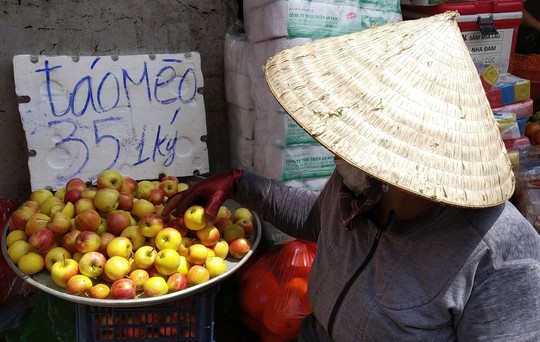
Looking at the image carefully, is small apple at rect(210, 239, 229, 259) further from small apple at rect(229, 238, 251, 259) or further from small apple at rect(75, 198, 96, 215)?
small apple at rect(75, 198, 96, 215)

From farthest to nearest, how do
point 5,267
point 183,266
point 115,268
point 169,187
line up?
point 5,267 < point 169,187 < point 183,266 < point 115,268

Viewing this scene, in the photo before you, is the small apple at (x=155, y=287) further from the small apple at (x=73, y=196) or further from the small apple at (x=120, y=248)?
the small apple at (x=73, y=196)

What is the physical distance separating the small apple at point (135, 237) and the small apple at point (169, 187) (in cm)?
30

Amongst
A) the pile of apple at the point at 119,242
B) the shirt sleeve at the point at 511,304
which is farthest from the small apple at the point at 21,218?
the shirt sleeve at the point at 511,304

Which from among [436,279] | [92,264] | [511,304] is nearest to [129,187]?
[92,264]

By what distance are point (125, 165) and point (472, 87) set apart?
71.5 inches

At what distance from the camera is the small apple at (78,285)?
5.57 feet

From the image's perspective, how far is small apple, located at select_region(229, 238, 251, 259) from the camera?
1979 mm

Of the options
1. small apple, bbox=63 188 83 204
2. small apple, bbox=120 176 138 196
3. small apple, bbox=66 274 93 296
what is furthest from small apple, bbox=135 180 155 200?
small apple, bbox=66 274 93 296

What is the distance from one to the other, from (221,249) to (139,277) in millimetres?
329

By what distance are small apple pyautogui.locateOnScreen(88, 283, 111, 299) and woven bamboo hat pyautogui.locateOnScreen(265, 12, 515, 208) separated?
3.00 feet

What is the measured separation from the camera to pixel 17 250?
6.11ft

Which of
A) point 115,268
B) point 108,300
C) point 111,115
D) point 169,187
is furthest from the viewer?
point 111,115

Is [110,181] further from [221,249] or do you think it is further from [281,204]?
[281,204]
